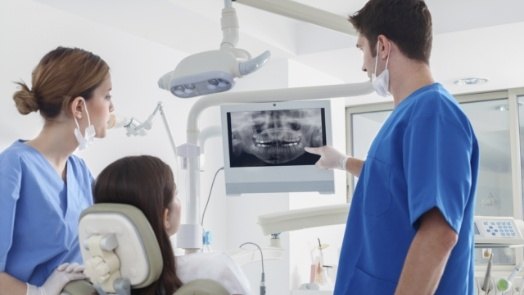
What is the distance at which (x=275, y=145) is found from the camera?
1.91m

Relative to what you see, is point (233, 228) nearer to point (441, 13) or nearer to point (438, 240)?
point (441, 13)

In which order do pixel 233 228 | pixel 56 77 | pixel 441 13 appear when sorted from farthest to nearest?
1. pixel 233 228
2. pixel 441 13
3. pixel 56 77

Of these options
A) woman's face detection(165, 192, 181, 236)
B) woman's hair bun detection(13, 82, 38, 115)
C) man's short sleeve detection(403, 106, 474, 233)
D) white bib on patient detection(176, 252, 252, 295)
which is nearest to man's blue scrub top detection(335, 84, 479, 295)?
man's short sleeve detection(403, 106, 474, 233)

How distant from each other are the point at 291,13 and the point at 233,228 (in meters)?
2.08

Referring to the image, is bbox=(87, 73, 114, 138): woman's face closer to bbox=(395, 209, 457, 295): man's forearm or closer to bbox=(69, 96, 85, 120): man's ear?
bbox=(69, 96, 85, 120): man's ear

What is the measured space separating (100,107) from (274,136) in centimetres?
54

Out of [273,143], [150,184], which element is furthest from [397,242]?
[273,143]

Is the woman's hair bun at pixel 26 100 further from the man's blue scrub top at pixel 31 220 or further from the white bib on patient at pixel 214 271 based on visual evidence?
the white bib on patient at pixel 214 271

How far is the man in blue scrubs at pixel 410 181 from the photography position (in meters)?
1.20

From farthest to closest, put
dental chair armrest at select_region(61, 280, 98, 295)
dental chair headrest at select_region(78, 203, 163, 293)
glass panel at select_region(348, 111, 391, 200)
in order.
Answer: glass panel at select_region(348, 111, 391, 200), dental chair armrest at select_region(61, 280, 98, 295), dental chair headrest at select_region(78, 203, 163, 293)

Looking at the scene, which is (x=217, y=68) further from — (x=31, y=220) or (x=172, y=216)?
(x=31, y=220)

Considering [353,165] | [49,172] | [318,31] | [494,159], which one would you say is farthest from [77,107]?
[494,159]

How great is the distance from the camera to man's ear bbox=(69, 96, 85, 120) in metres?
1.66

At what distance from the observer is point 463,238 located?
4.27 ft
